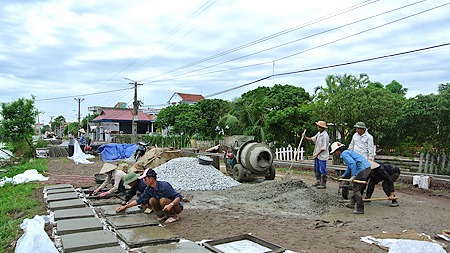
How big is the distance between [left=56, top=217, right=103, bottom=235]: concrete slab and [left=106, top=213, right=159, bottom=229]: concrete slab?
0.82ft

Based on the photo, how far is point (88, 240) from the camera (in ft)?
14.2

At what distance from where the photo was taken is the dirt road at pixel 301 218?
4668mm

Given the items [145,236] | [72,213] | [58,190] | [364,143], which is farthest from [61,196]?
[364,143]

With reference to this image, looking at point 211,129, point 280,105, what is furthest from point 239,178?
point 211,129

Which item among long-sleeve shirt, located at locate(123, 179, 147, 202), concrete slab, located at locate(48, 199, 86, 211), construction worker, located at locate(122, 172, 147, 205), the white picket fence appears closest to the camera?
construction worker, located at locate(122, 172, 147, 205)

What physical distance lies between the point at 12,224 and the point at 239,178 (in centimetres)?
619

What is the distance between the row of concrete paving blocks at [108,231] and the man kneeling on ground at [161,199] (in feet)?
0.75

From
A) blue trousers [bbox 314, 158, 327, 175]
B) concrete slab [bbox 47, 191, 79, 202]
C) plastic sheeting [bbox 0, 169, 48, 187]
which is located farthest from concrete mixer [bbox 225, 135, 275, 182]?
plastic sheeting [bbox 0, 169, 48, 187]

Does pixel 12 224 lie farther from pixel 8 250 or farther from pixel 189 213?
pixel 189 213

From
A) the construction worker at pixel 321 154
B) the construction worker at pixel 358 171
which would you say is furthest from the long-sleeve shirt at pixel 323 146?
the construction worker at pixel 358 171

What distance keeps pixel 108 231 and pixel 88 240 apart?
0.48 meters

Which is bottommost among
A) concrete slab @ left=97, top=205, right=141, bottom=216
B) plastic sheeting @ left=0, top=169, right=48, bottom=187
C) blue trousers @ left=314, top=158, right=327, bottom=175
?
plastic sheeting @ left=0, top=169, right=48, bottom=187

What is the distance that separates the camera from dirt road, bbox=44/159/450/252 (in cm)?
467

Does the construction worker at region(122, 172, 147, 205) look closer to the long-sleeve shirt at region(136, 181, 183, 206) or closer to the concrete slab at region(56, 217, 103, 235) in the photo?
the long-sleeve shirt at region(136, 181, 183, 206)
